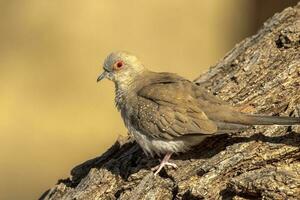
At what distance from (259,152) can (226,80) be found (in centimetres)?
144

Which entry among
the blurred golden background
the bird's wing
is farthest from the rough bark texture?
the blurred golden background

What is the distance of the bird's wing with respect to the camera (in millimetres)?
6129

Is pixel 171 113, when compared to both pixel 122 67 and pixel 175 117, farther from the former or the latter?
pixel 122 67

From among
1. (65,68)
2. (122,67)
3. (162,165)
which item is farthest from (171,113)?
(65,68)

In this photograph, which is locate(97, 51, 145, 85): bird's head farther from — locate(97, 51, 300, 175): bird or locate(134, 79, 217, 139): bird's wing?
locate(134, 79, 217, 139): bird's wing

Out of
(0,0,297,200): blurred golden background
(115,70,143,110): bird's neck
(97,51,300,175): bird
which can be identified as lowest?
(97,51,300,175): bird

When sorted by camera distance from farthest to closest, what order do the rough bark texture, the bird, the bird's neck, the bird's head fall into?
the bird's head < the bird's neck < the bird < the rough bark texture

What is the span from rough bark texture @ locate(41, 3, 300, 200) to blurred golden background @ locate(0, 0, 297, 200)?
251 inches

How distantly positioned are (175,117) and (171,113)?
7 cm

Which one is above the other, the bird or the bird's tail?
the bird

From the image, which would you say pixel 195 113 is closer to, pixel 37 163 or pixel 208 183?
pixel 208 183

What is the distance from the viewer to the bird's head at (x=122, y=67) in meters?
7.19

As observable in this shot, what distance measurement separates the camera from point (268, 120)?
5691 millimetres

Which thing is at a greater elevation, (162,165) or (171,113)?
(171,113)
